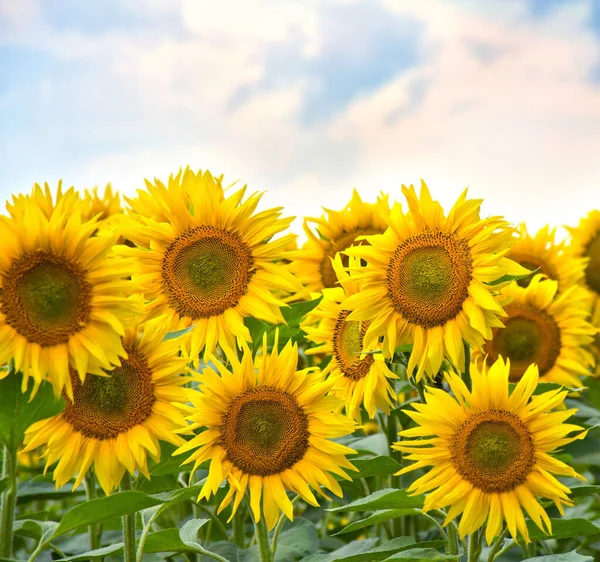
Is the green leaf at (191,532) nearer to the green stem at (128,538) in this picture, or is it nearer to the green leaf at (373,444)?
the green stem at (128,538)

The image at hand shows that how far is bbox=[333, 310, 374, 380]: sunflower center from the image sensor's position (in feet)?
9.96

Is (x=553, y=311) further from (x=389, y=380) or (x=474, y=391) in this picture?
(x=474, y=391)

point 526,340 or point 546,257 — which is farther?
point 546,257

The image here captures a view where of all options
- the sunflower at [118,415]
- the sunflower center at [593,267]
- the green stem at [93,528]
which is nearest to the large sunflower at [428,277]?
the sunflower at [118,415]

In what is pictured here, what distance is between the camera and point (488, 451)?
2.55m

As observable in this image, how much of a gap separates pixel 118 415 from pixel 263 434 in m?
0.43

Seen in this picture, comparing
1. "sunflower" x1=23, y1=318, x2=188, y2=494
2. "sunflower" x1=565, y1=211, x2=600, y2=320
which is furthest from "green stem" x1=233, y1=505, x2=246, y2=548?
"sunflower" x1=565, y1=211, x2=600, y2=320

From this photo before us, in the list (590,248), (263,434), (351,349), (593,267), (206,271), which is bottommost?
(263,434)

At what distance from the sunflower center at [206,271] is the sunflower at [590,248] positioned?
3.36 metres

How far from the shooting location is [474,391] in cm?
257

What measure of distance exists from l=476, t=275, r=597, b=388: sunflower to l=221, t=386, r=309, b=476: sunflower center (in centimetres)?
188

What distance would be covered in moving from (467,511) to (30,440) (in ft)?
4.35

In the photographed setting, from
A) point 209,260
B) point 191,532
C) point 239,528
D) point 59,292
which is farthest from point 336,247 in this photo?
point 59,292

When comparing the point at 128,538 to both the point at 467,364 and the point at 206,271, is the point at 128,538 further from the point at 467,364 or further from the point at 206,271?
the point at 467,364
